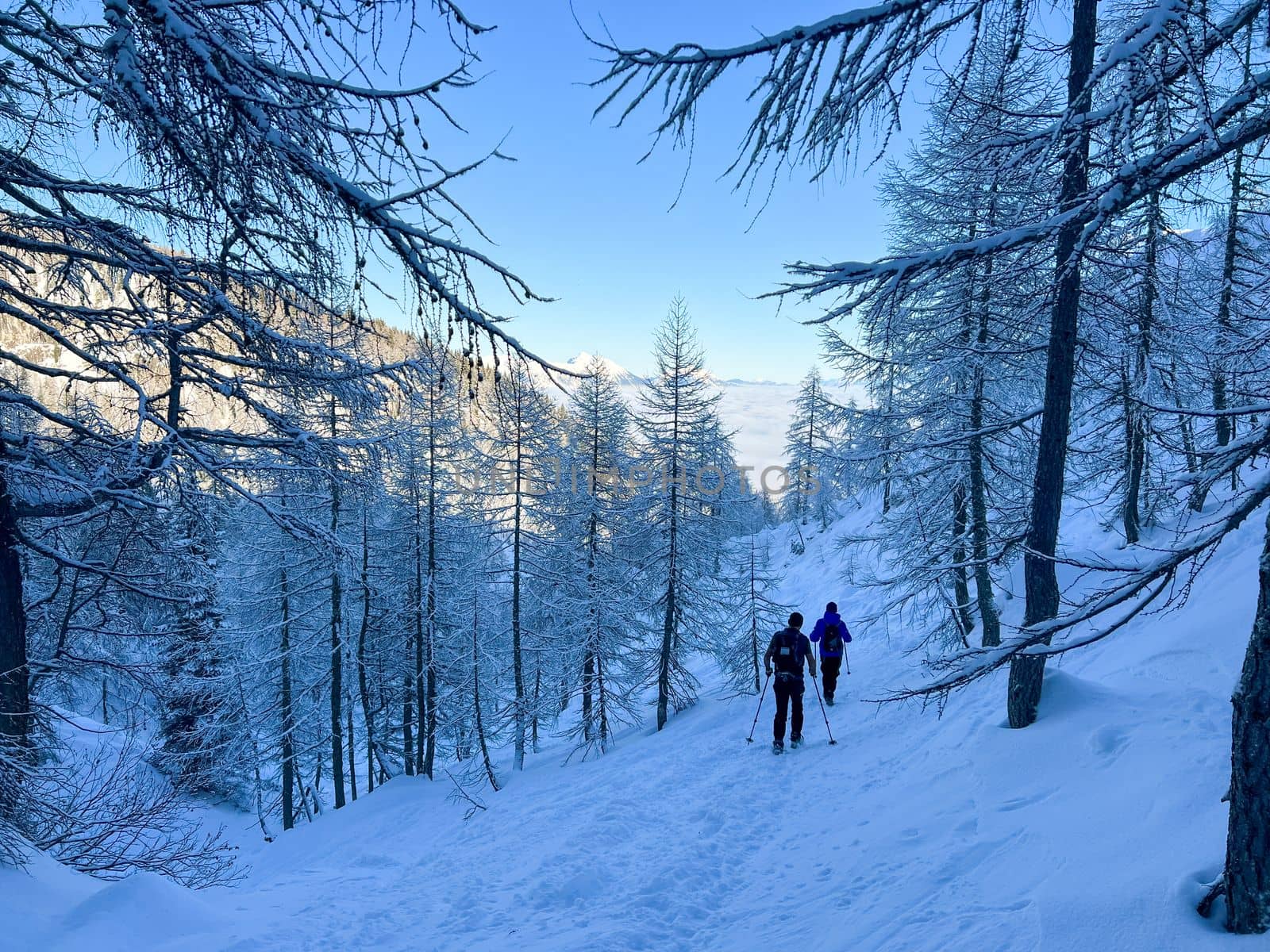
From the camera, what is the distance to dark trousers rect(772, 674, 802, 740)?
880 centimetres

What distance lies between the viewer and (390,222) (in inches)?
84.4

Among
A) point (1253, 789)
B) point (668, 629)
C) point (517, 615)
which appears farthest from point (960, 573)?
point (517, 615)

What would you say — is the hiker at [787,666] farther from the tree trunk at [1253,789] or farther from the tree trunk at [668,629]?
the tree trunk at [668,629]

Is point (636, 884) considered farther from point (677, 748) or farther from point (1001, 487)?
point (1001, 487)

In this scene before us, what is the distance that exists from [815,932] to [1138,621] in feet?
→ 27.1

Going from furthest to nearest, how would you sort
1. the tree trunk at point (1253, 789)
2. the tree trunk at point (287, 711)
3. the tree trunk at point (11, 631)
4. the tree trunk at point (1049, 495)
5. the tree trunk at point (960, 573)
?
the tree trunk at point (287, 711) → the tree trunk at point (960, 573) → the tree trunk at point (1049, 495) → the tree trunk at point (11, 631) → the tree trunk at point (1253, 789)

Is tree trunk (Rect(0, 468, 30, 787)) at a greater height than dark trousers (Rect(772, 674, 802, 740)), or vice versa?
tree trunk (Rect(0, 468, 30, 787))

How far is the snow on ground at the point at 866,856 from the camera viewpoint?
12.4 feet

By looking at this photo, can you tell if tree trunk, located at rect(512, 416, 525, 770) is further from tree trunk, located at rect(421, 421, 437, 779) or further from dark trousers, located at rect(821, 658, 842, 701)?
dark trousers, located at rect(821, 658, 842, 701)

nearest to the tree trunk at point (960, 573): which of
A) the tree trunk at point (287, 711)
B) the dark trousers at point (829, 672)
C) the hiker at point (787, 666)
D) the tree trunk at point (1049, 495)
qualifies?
the dark trousers at point (829, 672)

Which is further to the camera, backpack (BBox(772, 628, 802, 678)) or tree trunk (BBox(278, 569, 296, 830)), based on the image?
tree trunk (BBox(278, 569, 296, 830))

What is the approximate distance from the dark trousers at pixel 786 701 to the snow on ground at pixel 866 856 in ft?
1.32

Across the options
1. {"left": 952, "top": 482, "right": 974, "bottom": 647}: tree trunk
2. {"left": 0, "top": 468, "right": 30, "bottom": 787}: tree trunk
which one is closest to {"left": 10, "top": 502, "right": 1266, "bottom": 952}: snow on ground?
{"left": 0, "top": 468, "right": 30, "bottom": 787}: tree trunk

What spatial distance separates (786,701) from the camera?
8867 millimetres
